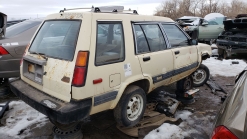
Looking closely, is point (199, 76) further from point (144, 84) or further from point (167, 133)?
point (167, 133)

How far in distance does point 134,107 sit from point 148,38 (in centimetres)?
116

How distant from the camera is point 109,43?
9.23 feet

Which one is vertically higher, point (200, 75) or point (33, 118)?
point (200, 75)

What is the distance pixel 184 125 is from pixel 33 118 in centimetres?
265

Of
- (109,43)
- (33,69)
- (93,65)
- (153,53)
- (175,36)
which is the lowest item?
(33,69)

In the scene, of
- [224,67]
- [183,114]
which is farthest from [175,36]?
[224,67]

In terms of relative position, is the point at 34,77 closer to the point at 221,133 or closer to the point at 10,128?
the point at 10,128

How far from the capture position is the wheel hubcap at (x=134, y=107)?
316 cm

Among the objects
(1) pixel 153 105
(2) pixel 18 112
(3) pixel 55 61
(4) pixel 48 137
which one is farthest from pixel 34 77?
(1) pixel 153 105

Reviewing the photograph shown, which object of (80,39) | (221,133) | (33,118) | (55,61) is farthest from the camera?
(33,118)

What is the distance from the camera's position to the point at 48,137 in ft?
10.2

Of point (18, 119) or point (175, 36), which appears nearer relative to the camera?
point (18, 119)

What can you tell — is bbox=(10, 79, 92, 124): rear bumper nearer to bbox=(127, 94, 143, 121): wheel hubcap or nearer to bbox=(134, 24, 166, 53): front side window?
bbox=(127, 94, 143, 121): wheel hubcap

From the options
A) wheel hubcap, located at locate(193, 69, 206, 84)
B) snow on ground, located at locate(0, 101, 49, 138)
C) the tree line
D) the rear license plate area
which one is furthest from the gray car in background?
the tree line
